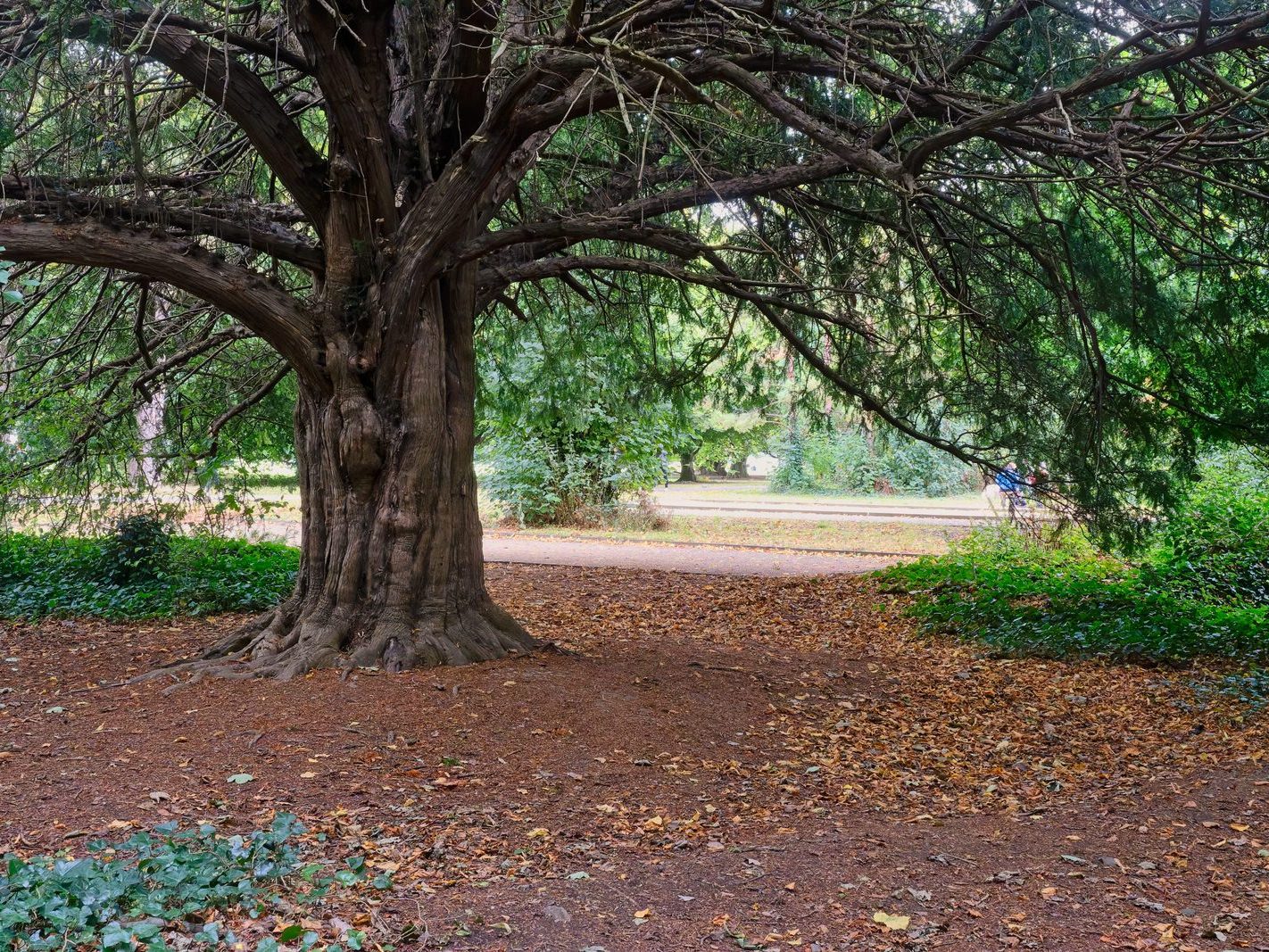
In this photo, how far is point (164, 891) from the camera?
337 cm

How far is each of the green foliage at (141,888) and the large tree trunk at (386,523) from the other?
2.35m

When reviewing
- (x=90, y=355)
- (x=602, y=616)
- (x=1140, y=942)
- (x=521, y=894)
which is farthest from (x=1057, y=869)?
(x=90, y=355)

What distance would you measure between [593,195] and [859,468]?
2153cm

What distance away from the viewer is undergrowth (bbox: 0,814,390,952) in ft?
10.0

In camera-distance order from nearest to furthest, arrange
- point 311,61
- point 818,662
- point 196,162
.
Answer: point 311,61 → point 196,162 → point 818,662

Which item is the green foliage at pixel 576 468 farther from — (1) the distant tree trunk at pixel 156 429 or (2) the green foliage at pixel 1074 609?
(1) the distant tree trunk at pixel 156 429

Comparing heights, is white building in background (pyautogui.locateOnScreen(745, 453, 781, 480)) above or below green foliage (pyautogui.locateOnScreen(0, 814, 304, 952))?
above

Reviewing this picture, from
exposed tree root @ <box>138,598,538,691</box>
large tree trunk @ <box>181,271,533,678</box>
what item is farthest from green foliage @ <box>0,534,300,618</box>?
large tree trunk @ <box>181,271,533,678</box>

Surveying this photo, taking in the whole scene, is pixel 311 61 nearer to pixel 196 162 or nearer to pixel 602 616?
pixel 196 162

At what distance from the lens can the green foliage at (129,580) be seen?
365 inches

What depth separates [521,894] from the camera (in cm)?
385

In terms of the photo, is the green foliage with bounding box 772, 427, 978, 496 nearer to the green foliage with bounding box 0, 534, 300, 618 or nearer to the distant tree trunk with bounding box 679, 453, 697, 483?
the distant tree trunk with bounding box 679, 453, 697, 483

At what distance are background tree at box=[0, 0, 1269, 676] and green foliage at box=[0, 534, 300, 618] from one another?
253 centimetres

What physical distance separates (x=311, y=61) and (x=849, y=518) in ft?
50.7
